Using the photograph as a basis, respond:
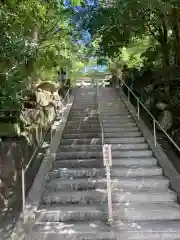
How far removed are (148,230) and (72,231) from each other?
4.11 feet

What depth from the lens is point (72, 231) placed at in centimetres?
518

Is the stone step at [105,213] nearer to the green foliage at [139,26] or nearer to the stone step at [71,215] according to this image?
the stone step at [71,215]

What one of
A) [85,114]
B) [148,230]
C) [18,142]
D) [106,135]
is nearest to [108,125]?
[106,135]

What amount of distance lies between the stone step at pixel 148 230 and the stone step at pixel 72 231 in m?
0.20

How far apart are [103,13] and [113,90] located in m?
9.39

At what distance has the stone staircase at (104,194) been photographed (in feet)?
17.0

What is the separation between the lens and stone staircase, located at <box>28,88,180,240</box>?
5.17 metres

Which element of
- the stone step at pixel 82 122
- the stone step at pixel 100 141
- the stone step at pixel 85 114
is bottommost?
the stone step at pixel 100 141

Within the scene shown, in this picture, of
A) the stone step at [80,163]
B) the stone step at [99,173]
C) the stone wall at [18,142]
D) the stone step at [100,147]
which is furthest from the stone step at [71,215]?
the stone step at [100,147]

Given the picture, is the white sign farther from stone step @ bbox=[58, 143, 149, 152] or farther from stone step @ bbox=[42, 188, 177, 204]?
stone step @ bbox=[58, 143, 149, 152]

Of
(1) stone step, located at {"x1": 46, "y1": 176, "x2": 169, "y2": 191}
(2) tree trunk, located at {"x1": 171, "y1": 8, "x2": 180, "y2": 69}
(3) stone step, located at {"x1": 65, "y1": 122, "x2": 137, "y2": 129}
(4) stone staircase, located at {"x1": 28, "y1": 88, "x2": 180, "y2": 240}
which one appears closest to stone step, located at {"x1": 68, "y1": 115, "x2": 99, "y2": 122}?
(3) stone step, located at {"x1": 65, "y1": 122, "x2": 137, "y2": 129}

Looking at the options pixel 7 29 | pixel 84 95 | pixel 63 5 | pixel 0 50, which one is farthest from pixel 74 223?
pixel 84 95

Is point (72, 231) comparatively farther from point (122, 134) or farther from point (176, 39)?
point (176, 39)

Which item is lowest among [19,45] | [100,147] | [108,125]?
[100,147]
